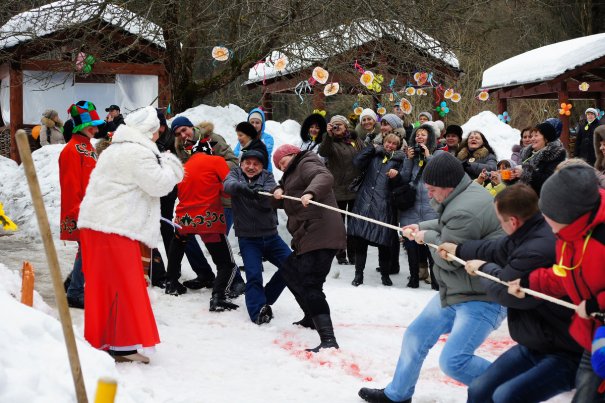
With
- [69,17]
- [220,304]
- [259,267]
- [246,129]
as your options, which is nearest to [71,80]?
[69,17]

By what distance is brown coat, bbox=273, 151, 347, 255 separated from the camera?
6.24 meters

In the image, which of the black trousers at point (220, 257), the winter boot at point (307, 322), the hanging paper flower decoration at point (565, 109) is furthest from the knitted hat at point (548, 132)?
the hanging paper flower decoration at point (565, 109)

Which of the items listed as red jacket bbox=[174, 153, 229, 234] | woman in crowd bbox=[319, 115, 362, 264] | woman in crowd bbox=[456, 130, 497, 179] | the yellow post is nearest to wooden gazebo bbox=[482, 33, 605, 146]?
woman in crowd bbox=[456, 130, 497, 179]

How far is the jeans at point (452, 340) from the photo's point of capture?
4.32m

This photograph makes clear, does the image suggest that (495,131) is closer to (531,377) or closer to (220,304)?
(220,304)

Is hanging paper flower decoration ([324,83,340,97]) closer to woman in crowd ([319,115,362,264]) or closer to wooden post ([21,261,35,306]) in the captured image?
woman in crowd ([319,115,362,264])

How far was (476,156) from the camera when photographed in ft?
28.9

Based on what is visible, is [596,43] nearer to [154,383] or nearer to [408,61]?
[408,61]

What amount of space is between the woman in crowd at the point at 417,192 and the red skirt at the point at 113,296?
419 cm

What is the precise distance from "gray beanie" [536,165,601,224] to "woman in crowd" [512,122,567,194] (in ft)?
13.8

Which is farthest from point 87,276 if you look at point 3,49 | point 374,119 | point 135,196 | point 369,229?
point 3,49

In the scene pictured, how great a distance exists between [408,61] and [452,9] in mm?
1206

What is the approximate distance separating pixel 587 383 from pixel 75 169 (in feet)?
15.8

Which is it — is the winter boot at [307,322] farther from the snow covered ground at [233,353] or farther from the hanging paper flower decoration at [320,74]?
the hanging paper flower decoration at [320,74]
